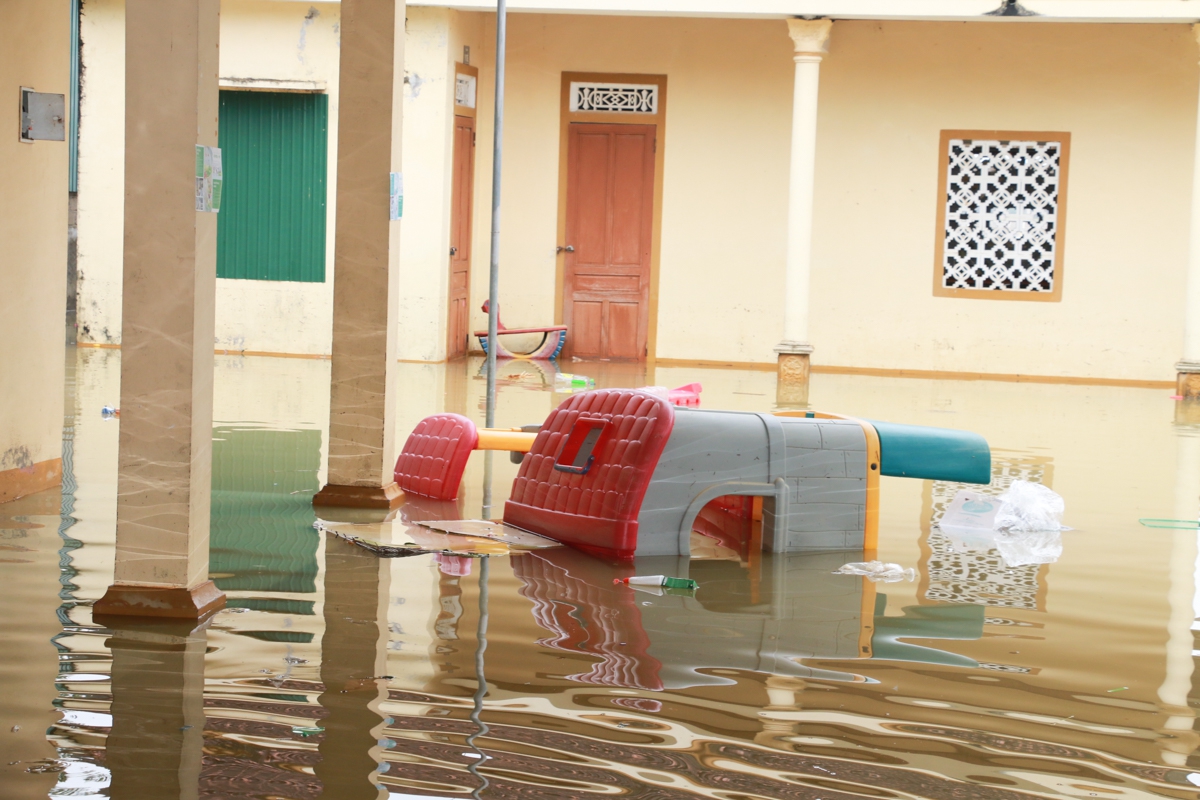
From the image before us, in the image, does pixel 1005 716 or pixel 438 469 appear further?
pixel 438 469

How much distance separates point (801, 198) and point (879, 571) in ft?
24.7

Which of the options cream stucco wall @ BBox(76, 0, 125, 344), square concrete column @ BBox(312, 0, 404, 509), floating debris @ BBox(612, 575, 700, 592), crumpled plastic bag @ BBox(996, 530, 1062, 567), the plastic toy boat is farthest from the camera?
cream stucco wall @ BBox(76, 0, 125, 344)

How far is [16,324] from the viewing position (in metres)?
5.88

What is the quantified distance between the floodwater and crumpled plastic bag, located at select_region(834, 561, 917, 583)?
0.11 metres

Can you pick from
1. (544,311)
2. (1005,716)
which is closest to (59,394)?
(1005,716)

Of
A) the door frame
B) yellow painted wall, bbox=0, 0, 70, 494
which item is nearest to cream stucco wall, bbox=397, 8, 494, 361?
the door frame

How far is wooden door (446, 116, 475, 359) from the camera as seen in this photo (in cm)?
1304

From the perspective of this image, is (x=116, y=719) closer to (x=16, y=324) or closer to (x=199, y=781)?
(x=199, y=781)

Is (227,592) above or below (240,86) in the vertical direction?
below

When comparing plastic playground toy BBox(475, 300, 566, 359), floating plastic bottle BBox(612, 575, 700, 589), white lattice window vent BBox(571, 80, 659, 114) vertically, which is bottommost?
floating plastic bottle BBox(612, 575, 700, 589)

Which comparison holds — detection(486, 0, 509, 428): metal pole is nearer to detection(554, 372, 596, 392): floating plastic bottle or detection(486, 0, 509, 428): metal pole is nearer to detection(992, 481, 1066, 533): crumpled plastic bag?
detection(992, 481, 1066, 533): crumpled plastic bag

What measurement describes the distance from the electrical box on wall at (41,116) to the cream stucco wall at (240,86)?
22.1ft

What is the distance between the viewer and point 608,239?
13898mm

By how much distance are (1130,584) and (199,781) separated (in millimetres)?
3621
